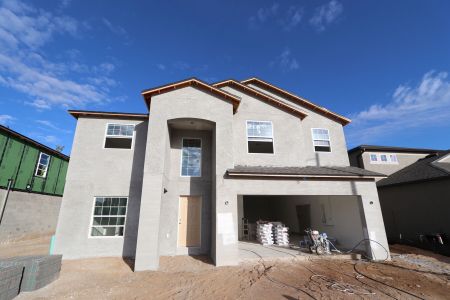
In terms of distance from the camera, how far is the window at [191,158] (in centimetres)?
1181

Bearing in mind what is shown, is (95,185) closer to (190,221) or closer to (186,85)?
(190,221)

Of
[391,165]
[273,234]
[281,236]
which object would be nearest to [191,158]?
→ [273,234]

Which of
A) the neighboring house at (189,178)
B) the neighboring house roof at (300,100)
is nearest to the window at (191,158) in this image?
the neighboring house at (189,178)

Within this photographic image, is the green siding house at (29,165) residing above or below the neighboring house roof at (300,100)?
below

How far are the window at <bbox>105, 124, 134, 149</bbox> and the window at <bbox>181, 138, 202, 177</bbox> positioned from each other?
2.83m

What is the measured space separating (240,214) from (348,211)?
656 cm

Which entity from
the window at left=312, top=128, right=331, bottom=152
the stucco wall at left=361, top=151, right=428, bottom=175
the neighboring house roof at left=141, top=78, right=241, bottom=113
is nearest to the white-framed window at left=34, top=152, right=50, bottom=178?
the neighboring house roof at left=141, top=78, right=241, bottom=113

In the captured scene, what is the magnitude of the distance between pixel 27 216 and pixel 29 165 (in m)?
3.64

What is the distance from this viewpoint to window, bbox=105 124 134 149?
11.6 m

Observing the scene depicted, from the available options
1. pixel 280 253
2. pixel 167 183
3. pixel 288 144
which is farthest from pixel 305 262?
pixel 167 183

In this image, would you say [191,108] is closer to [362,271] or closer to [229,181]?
[229,181]

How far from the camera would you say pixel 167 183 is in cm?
1104

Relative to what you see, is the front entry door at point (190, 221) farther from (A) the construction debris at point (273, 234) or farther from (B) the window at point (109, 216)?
(A) the construction debris at point (273, 234)

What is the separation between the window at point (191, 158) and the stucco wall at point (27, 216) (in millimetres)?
12261
